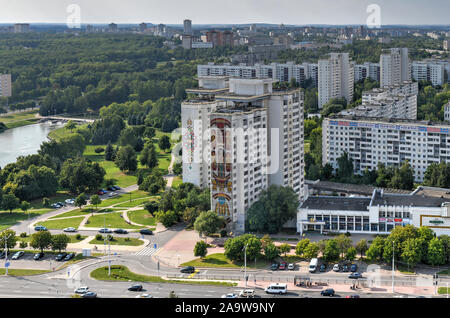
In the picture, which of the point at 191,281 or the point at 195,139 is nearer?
the point at 191,281

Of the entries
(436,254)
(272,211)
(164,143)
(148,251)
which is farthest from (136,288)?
(164,143)

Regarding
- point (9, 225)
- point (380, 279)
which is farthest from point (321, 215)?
point (9, 225)

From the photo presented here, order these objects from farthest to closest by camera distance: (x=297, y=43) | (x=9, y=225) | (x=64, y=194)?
(x=297, y=43)
(x=64, y=194)
(x=9, y=225)

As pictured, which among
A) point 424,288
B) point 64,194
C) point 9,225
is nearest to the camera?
point 424,288

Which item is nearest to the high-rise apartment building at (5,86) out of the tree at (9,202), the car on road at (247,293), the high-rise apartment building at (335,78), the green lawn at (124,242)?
the high-rise apartment building at (335,78)

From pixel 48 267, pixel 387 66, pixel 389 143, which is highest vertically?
pixel 387 66

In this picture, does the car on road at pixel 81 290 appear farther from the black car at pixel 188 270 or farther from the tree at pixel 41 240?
the tree at pixel 41 240

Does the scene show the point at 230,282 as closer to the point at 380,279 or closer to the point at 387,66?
the point at 380,279
